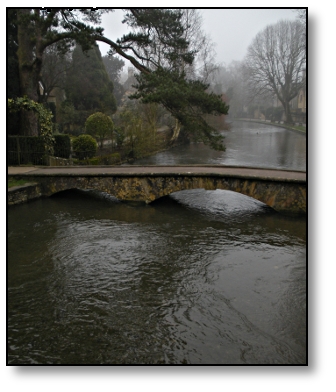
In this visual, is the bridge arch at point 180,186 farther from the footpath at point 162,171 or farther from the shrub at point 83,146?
the shrub at point 83,146

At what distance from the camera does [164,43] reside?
16.1m

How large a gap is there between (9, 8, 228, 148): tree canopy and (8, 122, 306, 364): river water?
4.75 meters

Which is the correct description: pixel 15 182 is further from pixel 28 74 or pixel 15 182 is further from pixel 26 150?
pixel 28 74

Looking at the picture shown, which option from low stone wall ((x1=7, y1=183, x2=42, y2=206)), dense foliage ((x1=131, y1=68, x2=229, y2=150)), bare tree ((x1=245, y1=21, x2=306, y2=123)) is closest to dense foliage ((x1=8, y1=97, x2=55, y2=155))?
low stone wall ((x1=7, y1=183, x2=42, y2=206))

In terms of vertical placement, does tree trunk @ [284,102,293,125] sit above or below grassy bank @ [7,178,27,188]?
above

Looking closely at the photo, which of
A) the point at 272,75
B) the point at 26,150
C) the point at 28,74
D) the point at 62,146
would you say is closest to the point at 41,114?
the point at 26,150

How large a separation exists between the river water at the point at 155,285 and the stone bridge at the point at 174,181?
0.65 m

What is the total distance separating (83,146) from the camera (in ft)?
73.0

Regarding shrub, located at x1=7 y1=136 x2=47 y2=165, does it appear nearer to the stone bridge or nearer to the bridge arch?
the stone bridge

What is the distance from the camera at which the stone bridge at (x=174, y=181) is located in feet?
40.3

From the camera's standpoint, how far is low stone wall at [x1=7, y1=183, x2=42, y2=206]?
13.4 m

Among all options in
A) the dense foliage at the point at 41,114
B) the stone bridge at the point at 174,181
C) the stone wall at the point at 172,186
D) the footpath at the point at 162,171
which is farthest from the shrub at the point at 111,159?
the stone wall at the point at 172,186

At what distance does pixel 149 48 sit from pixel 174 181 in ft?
25.1
